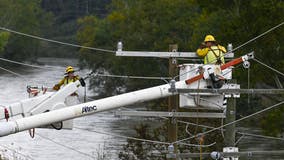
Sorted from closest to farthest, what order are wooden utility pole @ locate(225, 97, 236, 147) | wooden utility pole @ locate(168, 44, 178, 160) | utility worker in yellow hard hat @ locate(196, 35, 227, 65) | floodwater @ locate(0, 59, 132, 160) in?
wooden utility pole @ locate(225, 97, 236, 147) < utility worker in yellow hard hat @ locate(196, 35, 227, 65) < wooden utility pole @ locate(168, 44, 178, 160) < floodwater @ locate(0, 59, 132, 160)

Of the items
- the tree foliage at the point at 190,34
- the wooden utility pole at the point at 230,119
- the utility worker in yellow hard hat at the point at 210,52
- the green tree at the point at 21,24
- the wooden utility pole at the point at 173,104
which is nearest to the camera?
the wooden utility pole at the point at 230,119

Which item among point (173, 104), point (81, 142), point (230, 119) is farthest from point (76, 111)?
point (81, 142)

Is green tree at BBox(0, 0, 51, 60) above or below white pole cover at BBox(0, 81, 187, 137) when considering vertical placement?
above

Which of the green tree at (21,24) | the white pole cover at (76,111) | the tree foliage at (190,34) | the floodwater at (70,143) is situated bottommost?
the white pole cover at (76,111)

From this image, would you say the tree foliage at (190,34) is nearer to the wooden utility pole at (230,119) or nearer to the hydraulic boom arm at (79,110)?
the wooden utility pole at (230,119)

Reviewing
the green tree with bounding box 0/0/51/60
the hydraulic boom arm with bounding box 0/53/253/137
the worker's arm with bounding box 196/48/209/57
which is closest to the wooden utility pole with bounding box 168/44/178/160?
the worker's arm with bounding box 196/48/209/57

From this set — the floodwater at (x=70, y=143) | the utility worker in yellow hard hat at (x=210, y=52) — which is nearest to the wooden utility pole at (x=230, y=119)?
the utility worker in yellow hard hat at (x=210, y=52)

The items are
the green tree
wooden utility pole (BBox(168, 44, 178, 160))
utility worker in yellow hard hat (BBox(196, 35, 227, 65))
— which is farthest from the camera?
the green tree

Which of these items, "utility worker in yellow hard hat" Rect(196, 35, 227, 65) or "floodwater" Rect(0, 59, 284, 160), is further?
"floodwater" Rect(0, 59, 284, 160)

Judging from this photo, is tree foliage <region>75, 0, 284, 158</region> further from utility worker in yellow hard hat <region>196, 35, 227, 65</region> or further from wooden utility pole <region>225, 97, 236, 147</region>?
wooden utility pole <region>225, 97, 236, 147</region>

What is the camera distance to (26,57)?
331 feet

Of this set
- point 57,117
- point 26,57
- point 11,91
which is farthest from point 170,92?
point 26,57

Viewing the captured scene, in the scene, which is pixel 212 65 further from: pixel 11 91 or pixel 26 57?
pixel 26 57

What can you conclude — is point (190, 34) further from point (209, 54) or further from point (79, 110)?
point (79, 110)
